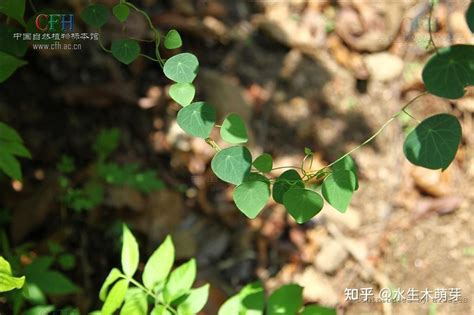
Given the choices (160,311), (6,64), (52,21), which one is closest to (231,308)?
(160,311)

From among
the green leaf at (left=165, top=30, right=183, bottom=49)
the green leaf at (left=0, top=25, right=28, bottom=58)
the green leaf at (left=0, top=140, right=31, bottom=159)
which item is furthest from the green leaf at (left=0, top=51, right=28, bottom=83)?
the green leaf at (left=165, top=30, right=183, bottom=49)

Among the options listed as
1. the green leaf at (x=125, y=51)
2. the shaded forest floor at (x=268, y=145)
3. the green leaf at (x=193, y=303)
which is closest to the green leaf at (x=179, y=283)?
the green leaf at (x=193, y=303)

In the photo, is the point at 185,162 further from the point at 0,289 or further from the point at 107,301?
the point at 0,289

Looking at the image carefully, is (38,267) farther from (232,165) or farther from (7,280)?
(232,165)

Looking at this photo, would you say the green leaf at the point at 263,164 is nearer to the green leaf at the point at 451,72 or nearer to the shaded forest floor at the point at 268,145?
the green leaf at the point at 451,72

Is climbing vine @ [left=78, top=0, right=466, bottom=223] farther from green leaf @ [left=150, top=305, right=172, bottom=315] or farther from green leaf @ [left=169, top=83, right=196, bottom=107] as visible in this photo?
green leaf @ [left=150, top=305, right=172, bottom=315]

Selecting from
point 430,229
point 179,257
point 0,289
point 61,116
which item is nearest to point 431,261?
point 430,229
